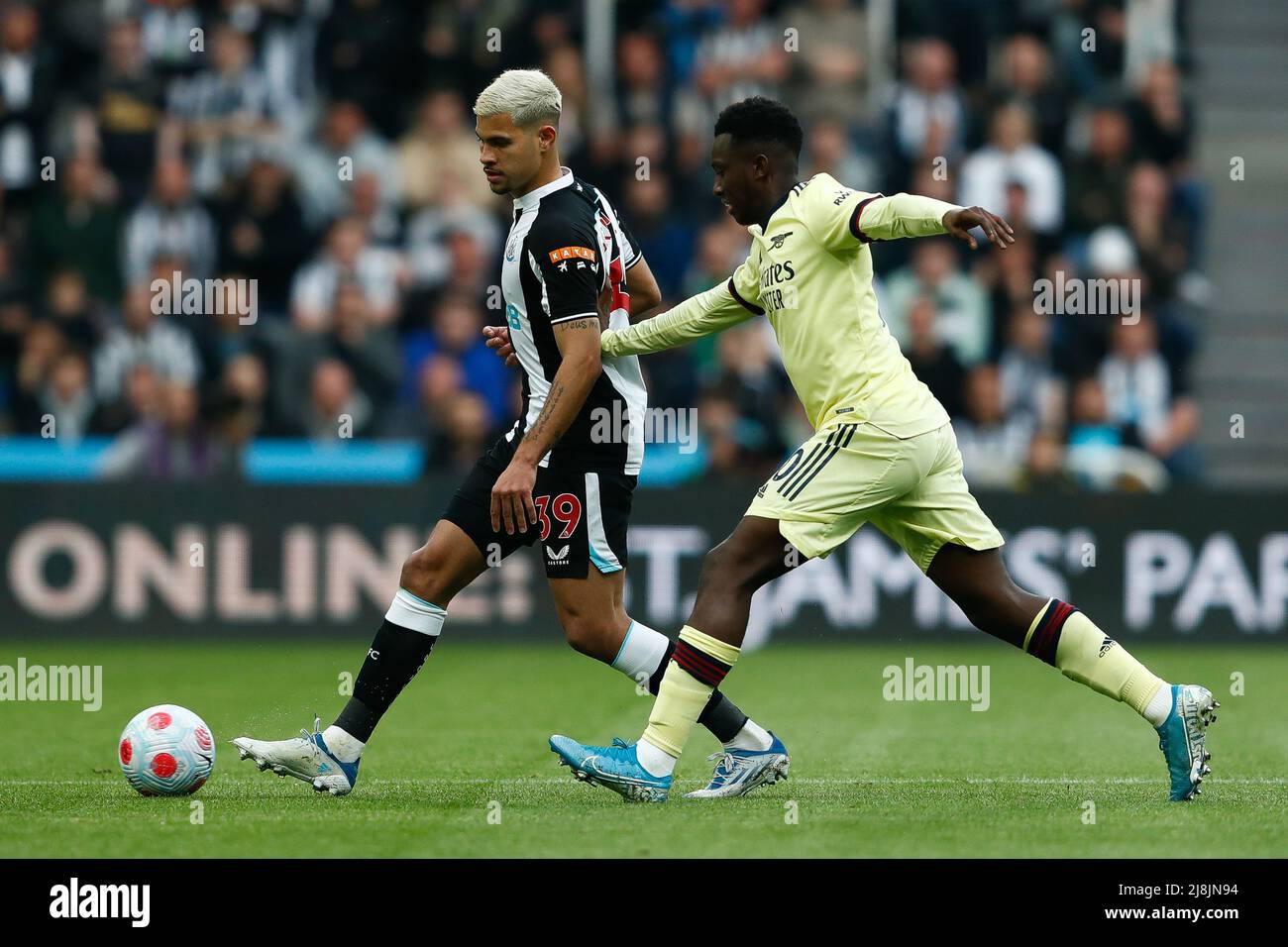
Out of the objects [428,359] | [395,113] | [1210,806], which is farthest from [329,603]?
[1210,806]

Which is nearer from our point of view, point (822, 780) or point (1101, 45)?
Result: point (822, 780)

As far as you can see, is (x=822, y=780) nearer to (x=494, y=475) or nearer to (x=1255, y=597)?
(x=494, y=475)

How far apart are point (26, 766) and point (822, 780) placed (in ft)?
10.3

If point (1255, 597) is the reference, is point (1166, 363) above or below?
above

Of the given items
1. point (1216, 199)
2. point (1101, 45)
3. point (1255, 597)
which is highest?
point (1101, 45)

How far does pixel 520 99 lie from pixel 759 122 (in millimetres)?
834

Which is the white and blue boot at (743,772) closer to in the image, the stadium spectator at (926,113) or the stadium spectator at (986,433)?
the stadium spectator at (986,433)

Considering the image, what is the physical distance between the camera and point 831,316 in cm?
682

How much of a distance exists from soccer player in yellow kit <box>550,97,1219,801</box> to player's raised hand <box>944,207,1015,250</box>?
1.26 feet

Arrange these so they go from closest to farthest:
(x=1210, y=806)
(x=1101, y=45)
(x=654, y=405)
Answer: (x=1210, y=806), (x=654, y=405), (x=1101, y=45)

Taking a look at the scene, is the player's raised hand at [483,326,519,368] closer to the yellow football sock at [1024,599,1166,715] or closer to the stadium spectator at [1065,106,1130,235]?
the yellow football sock at [1024,599,1166,715]

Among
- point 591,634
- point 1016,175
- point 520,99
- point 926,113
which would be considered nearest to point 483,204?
point 926,113

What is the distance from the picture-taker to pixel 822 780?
7.44m

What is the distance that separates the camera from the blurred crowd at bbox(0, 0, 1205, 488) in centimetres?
1452
